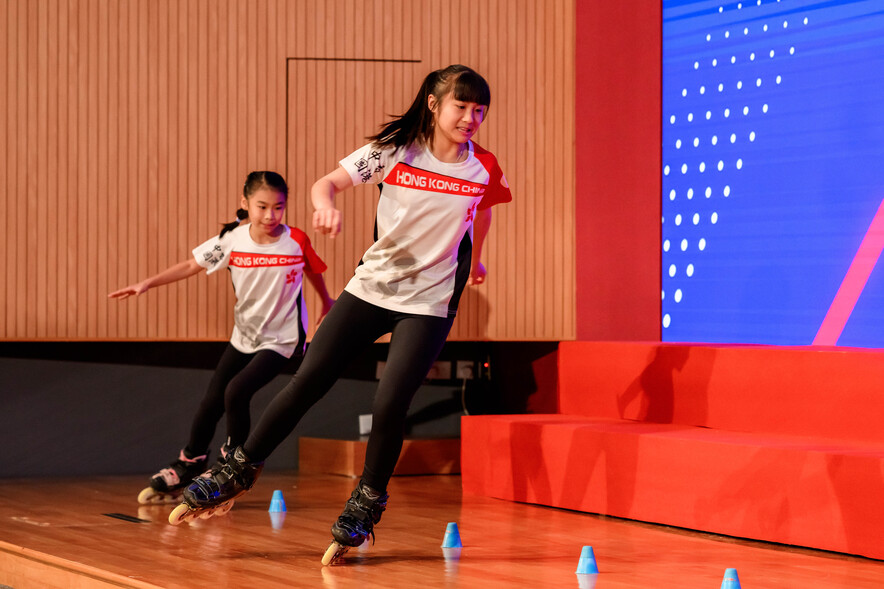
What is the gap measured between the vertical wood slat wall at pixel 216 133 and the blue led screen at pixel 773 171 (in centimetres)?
67

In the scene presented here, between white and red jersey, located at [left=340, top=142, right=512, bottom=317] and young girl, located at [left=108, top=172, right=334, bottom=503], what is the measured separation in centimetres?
128

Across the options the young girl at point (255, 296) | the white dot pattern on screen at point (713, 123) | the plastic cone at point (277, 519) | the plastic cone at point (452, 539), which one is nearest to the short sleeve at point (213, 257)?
the young girl at point (255, 296)

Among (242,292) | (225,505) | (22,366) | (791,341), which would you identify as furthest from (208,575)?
(22,366)

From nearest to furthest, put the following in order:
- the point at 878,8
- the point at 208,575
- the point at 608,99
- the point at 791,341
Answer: the point at 208,575
the point at 878,8
the point at 791,341
the point at 608,99

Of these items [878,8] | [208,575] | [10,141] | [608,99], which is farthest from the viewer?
[608,99]

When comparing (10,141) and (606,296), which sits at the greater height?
(10,141)

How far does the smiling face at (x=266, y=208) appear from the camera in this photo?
168 inches

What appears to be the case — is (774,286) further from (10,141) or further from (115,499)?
(10,141)

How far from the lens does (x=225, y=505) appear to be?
3029mm

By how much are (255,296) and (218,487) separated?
1.51 meters

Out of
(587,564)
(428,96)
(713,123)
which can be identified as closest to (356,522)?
(587,564)

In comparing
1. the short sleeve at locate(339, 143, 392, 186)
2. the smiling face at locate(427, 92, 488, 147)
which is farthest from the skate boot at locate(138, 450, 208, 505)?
the smiling face at locate(427, 92, 488, 147)

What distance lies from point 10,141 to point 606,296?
9.15 feet

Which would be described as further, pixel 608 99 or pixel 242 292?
pixel 608 99
